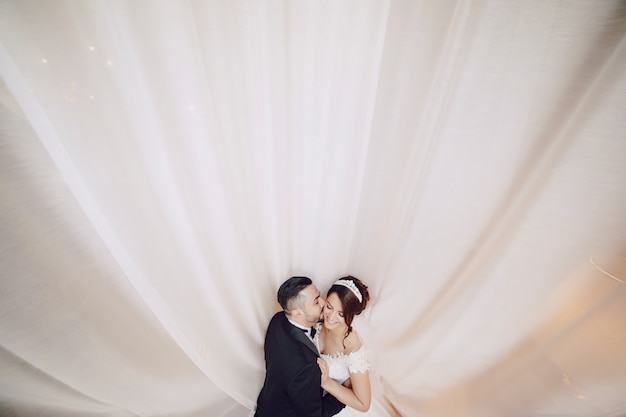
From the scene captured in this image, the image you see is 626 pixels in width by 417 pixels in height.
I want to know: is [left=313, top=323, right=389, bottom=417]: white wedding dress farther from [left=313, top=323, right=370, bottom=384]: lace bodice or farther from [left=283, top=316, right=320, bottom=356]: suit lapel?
[left=283, top=316, right=320, bottom=356]: suit lapel

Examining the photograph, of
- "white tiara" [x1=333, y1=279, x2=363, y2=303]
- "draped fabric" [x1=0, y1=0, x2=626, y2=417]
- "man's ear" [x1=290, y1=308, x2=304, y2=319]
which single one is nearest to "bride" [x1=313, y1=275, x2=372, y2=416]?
"white tiara" [x1=333, y1=279, x2=363, y2=303]

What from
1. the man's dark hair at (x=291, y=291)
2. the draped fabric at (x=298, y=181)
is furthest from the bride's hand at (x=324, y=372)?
the draped fabric at (x=298, y=181)

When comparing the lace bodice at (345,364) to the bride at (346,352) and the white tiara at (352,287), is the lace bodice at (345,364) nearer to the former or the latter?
the bride at (346,352)

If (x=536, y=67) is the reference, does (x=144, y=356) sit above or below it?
below

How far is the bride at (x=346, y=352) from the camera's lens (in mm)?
958

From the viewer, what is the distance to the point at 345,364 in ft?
3.43

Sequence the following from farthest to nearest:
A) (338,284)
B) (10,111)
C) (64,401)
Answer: (338,284) → (64,401) → (10,111)

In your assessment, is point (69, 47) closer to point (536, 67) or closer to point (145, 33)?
point (145, 33)

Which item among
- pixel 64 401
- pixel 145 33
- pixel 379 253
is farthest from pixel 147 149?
pixel 379 253

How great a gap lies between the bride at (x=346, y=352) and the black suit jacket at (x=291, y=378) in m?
0.09

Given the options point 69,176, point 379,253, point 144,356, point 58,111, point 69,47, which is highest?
point 69,47

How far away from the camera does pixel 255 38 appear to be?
24.5 inches

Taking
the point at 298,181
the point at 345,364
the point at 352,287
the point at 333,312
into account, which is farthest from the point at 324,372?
the point at 298,181

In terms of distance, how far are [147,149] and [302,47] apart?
1.78 ft
